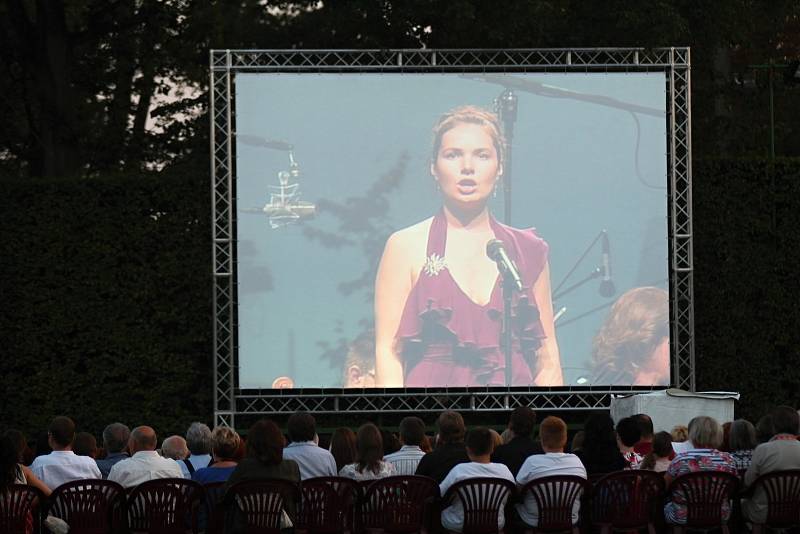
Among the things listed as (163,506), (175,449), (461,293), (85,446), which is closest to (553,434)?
(163,506)

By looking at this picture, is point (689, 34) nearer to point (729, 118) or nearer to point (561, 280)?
point (729, 118)

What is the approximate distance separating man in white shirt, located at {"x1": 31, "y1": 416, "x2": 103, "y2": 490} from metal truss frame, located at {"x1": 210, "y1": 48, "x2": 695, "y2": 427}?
19.1ft

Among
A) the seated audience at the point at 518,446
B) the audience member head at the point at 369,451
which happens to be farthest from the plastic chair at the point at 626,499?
the audience member head at the point at 369,451

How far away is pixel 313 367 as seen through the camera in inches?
558

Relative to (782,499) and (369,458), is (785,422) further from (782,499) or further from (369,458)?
(369,458)

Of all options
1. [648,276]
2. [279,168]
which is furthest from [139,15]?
[648,276]

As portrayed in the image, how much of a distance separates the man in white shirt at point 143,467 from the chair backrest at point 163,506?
0.84 ft

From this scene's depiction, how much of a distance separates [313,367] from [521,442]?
6.16 metres

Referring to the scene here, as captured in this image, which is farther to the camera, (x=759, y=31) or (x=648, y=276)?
(x=759, y=31)

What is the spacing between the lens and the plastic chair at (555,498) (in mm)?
7625

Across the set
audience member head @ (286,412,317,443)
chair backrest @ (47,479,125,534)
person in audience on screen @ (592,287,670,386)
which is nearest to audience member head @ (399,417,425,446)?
audience member head @ (286,412,317,443)

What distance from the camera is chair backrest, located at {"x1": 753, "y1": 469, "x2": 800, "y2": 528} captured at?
25.7 feet

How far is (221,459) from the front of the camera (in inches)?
315

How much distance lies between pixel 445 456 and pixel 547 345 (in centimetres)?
638
